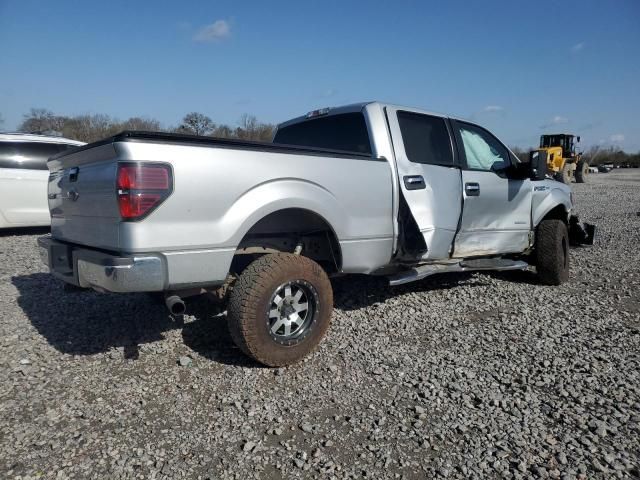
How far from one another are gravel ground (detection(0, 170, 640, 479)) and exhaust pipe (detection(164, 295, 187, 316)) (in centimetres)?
55

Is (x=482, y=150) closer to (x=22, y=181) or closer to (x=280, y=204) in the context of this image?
(x=280, y=204)

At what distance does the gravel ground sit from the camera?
7.63 ft

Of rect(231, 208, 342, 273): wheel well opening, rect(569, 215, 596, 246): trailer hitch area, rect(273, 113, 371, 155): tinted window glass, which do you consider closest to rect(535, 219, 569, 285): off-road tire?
rect(569, 215, 596, 246): trailer hitch area

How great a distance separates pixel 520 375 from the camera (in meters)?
3.23

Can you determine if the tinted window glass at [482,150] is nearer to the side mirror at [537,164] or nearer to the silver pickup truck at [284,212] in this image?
the silver pickup truck at [284,212]

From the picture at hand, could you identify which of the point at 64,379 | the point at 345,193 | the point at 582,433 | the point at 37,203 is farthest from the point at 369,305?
the point at 37,203

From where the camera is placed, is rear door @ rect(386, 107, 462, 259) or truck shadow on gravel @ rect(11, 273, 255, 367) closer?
truck shadow on gravel @ rect(11, 273, 255, 367)

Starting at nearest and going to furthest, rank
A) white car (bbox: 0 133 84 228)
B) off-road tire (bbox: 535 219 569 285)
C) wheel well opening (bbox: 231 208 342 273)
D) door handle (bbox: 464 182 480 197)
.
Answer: wheel well opening (bbox: 231 208 342 273)
door handle (bbox: 464 182 480 197)
off-road tire (bbox: 535 219 569 285)
white car (bbox: 0 133 84 228)

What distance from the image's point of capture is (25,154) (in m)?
8.52

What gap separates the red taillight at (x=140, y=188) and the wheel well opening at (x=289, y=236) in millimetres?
901

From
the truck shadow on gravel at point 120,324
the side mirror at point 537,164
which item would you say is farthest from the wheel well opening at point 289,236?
the side mirror at point 537,164

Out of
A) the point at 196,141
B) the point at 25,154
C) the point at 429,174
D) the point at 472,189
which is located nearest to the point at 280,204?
the point at 196,141

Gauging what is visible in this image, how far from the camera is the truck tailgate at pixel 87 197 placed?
9.21 ft

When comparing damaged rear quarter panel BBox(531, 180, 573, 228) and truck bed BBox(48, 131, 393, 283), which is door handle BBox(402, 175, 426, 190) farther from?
damaged rear quarter panel BBox(531, 180, 573, 228)
